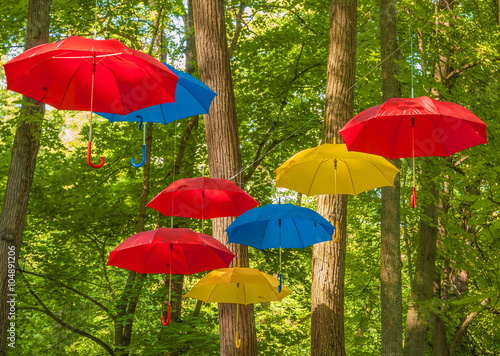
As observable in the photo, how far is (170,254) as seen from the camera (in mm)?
6922

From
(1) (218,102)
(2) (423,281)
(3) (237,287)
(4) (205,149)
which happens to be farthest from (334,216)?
(2) (423,281)

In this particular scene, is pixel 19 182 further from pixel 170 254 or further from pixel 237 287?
pixel 237 287

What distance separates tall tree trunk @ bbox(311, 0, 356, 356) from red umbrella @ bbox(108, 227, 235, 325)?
4.69 feet

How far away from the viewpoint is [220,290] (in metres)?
7.16

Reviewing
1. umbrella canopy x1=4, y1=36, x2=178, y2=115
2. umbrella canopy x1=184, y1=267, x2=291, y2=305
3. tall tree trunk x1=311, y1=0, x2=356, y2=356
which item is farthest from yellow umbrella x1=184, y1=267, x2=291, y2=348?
umbrella canopy x1=4, y1=36, x2=178, y2=115

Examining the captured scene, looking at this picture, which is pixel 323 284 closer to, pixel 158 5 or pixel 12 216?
Result: pixel 12 216

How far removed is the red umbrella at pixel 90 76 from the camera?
436 cm

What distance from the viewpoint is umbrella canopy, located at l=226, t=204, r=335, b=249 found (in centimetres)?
689

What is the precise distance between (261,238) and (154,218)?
5.78 m

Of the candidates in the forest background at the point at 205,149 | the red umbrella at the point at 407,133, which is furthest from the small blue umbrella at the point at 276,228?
the forest background at the point at 205,149

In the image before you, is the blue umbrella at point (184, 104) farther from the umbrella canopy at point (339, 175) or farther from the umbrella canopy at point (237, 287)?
the umbrella canopy at point (237, 287)

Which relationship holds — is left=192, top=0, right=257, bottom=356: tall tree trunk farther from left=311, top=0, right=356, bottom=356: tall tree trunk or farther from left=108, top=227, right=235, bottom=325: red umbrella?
left=311, top=0, right=356, bottom=356: tall tree trunk

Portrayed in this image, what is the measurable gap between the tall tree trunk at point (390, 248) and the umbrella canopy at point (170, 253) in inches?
184

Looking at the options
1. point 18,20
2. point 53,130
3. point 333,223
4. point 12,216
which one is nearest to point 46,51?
point 333,223
